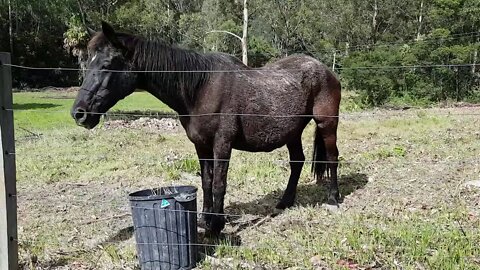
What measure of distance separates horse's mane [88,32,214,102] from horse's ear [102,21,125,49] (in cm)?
4

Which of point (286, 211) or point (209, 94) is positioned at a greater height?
point (209, 94)

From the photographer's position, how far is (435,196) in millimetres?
5512

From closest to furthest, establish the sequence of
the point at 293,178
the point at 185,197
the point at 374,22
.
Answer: the point at 185,197
the point at 293,178
the point at 374,22

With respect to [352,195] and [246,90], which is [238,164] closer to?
[352,195]

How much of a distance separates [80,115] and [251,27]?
3955 cm

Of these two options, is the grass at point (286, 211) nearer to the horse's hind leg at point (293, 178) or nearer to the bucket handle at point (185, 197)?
the horse's hind leg at point (293, 178)

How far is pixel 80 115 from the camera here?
4.16m

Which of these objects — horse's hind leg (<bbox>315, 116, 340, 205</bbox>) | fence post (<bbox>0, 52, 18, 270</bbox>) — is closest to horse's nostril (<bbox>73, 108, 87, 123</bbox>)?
fence post (<bbox>0, 52, 18, 270</bbox>)

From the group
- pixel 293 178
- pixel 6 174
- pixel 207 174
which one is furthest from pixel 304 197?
pixel 6 174

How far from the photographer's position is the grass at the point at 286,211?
3.96m

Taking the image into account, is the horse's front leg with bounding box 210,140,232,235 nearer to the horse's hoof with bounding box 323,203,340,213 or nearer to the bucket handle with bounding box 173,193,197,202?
the bucket handle with bounding box 173,193,197,202

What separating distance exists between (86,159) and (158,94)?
446 centimetres

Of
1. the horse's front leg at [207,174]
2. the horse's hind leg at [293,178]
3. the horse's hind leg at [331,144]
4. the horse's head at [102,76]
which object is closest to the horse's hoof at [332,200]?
the horse's hind leg at [331,144]

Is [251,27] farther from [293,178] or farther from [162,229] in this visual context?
[162,229]
